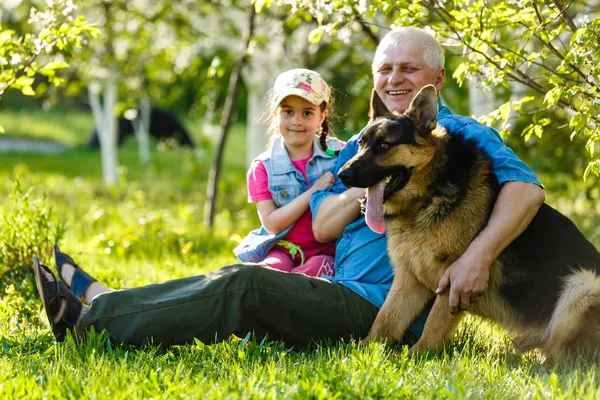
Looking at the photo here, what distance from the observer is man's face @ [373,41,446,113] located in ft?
13.4

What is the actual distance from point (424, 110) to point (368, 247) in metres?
0.91

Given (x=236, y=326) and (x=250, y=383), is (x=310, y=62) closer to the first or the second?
(x=236, y=326)

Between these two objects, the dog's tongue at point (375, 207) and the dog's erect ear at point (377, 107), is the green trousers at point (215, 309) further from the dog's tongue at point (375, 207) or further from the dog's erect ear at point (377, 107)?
the dog's erect ear at point (377, 107)

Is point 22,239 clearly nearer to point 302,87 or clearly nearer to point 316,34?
point 302,87

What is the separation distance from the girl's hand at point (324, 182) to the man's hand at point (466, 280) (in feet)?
3.39

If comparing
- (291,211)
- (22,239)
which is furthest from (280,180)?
(22,239)

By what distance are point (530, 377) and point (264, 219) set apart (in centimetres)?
197

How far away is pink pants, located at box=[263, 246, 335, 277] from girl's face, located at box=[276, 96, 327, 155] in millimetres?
704

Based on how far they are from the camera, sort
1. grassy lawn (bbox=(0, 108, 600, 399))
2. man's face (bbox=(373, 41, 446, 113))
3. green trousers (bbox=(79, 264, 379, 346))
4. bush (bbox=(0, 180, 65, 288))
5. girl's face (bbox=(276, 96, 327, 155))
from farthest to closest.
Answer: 1. bush (bbox=(0, 180, 65, 288))
2. girl's face (bbox=(276, 96, 327, 155))
3. man's face (bbox=(373, 41, 446, 113))
4. green trousers (bbox=(79, 264, 379, 346))
5. grassy lawn (bbox=(0, 108, 600, 399))

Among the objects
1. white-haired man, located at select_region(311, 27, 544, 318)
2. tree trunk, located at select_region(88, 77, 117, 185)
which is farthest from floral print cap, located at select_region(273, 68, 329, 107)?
tree trunk, located at select_region(88, 77, 117, 185)

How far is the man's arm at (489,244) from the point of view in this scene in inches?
142

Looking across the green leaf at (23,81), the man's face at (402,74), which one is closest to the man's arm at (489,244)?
the man's face at (402,74)

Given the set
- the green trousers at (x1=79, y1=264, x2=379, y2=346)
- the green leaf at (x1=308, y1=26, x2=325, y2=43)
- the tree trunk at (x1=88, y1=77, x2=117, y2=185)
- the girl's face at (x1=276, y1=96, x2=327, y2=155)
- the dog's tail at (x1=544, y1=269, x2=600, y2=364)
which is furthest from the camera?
the tree trunk at (x1=88, y1=77, x2=117, y2=185)

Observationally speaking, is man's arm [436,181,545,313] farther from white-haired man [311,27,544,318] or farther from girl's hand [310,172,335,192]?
girl's hand [310,172,335,192]
